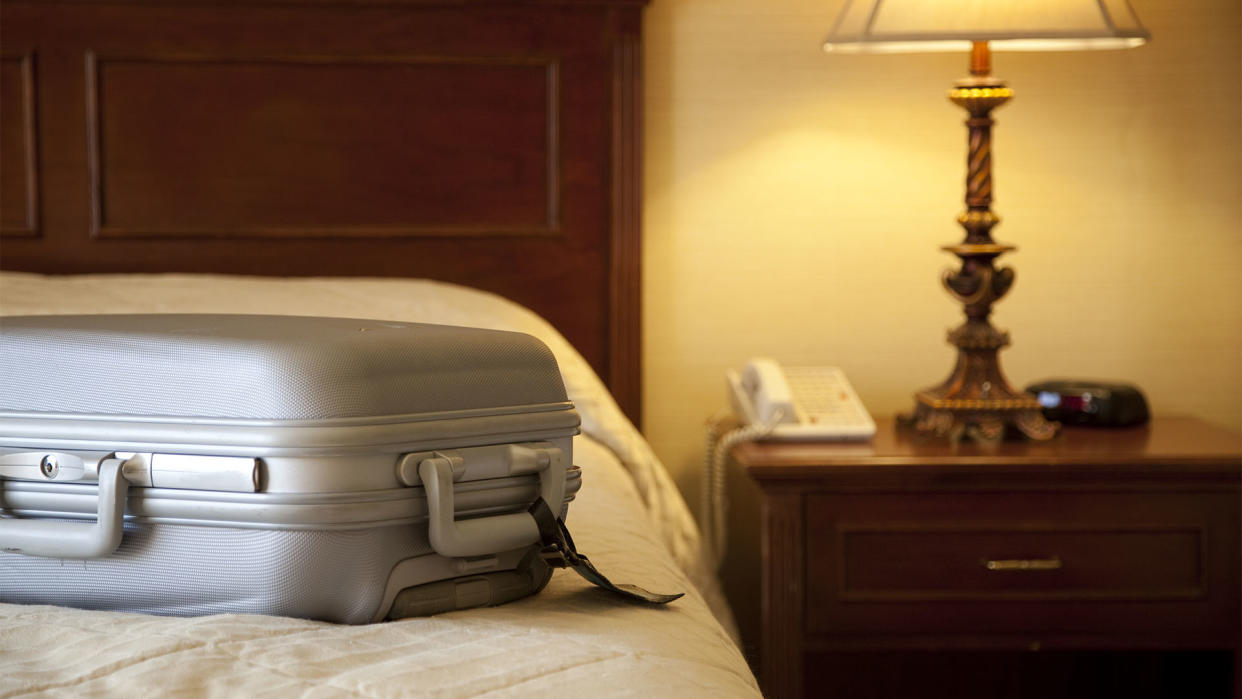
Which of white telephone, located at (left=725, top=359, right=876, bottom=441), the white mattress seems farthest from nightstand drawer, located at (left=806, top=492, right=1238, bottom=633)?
the white mattress

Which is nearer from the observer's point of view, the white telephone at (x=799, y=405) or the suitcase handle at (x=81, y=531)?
the suitcase handle at (x=81, y=531)

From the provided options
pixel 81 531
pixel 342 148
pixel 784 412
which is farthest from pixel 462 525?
pixel 342 148

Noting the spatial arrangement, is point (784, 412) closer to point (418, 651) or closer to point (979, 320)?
point (979, 320)

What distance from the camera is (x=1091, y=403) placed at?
1688 mm

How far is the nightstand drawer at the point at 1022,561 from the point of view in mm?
1477

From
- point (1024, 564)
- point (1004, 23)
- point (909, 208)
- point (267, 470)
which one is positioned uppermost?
point (1004, 23)

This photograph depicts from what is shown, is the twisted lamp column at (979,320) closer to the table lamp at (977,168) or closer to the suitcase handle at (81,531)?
the table lamp at (977,168)

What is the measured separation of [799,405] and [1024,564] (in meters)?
0.36

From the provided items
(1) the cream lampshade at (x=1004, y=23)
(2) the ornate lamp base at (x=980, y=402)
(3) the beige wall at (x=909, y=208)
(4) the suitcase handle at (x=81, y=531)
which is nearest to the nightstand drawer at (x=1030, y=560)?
(2) the ornate lamp base at (x=980, y=402)

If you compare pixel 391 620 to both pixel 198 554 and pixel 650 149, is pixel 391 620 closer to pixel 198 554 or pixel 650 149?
pixel 198 554

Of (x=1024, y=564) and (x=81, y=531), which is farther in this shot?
(x=1024, y=564)

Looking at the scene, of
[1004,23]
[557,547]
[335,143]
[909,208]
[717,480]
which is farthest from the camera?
[909,208]

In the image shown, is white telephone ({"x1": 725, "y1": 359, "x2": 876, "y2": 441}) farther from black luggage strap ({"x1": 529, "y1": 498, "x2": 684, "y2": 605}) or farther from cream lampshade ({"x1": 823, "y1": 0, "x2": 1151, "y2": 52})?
black luggage strap ({"x1": 529, "y1": 498, "x2": 684, "y2": 605})

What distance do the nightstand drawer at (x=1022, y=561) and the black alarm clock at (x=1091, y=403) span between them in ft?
0.75
